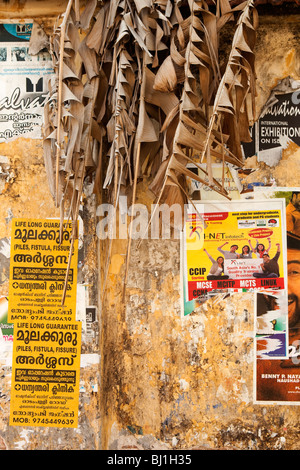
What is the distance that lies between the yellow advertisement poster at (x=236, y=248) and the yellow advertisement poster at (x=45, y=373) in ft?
1.60

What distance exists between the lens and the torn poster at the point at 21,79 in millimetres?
1646

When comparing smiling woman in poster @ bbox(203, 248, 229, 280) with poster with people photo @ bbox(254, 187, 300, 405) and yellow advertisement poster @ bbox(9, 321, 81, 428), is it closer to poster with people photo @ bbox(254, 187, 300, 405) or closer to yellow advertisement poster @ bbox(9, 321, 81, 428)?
poster with people photo @ bbox(254, 187, 300, 405)

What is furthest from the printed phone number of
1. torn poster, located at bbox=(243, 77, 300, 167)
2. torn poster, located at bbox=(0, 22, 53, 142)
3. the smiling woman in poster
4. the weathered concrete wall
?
torn poster, located at bbox=(243, 77, 300, 167)

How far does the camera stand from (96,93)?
147 cm

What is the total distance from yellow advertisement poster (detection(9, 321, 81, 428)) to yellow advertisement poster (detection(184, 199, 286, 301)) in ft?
1.60

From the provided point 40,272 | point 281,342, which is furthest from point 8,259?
point 281,342

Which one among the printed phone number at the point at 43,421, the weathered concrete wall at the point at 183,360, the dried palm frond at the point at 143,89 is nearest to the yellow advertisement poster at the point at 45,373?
the printed phone number at the point at 43,421

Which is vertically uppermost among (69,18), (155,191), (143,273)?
(69,18)

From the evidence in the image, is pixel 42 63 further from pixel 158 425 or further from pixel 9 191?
pixel 158 425

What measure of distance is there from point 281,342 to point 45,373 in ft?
2.84

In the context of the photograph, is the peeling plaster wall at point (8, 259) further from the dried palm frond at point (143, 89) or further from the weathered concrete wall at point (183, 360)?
the dried palm frond at point (143, 89)

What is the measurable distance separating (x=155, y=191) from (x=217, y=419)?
0.86 meters

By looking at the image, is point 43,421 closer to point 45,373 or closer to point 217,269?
point 45,373
